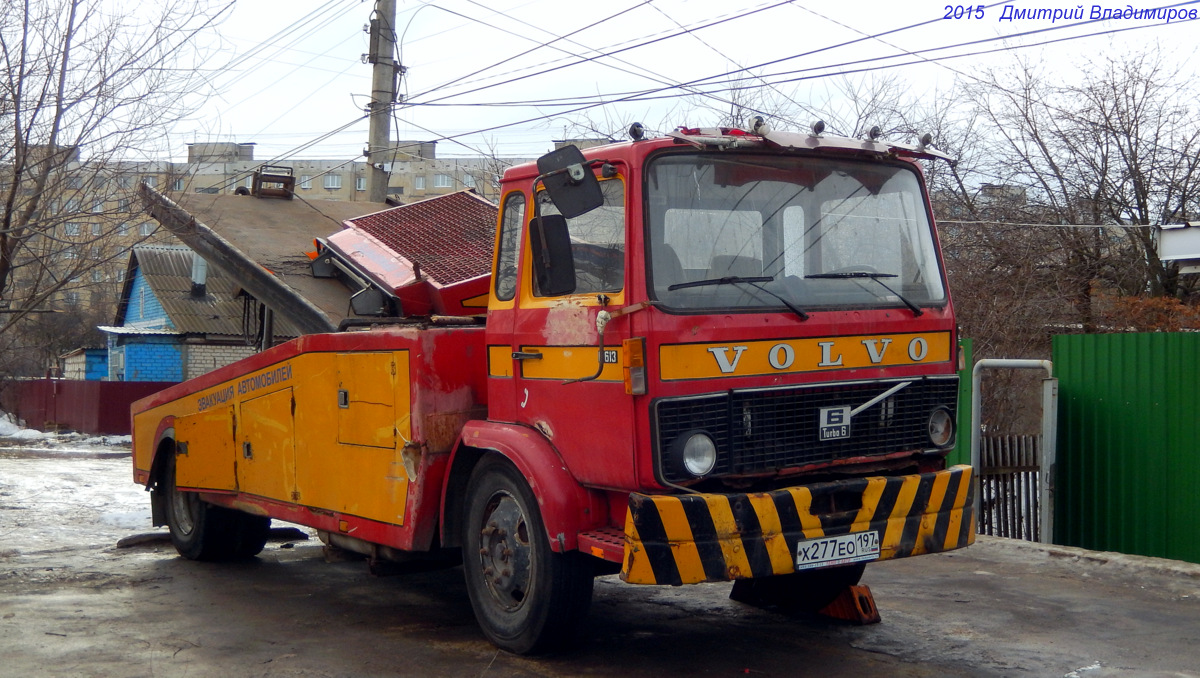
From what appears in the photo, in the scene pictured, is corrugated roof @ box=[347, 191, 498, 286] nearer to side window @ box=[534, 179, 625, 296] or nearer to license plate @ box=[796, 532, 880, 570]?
side window @ box=[534, 179, 625, 296]

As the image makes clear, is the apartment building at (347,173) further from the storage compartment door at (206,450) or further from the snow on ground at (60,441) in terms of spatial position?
the snow on ground at (60,441)

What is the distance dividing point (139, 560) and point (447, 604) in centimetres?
323

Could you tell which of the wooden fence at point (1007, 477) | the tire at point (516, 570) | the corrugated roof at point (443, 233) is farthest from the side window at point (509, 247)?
the wooden fence at point (1007, 477)

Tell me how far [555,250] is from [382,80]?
1147 cm

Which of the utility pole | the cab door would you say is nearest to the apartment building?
the utility pole

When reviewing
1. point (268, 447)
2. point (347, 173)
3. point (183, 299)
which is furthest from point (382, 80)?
point (347, 173)

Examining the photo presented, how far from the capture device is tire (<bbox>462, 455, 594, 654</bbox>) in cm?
512

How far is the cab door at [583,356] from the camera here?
484cm

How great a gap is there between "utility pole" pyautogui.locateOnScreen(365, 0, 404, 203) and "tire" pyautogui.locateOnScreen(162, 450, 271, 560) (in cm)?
652

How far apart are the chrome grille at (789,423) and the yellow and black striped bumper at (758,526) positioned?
0.54ft

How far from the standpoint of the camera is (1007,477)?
9164 mm

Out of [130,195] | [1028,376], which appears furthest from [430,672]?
[1028,376]

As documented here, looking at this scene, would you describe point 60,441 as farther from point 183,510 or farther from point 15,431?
point 183,510

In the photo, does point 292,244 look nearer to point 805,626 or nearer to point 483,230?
point 483,230
